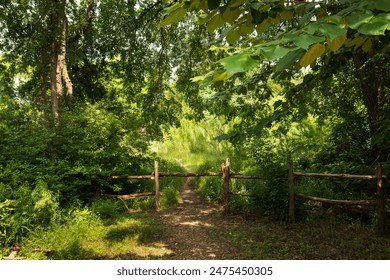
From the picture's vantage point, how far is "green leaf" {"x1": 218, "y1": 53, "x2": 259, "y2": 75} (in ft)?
4.02

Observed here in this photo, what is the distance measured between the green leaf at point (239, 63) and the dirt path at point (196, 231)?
445cm

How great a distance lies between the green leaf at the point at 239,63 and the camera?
4.02ft

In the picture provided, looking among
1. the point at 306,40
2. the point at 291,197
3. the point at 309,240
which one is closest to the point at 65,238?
the point at 309,240

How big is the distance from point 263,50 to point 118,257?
4.73 metres

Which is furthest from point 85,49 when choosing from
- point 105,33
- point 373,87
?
point 373,87

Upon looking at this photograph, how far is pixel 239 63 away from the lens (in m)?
1.26

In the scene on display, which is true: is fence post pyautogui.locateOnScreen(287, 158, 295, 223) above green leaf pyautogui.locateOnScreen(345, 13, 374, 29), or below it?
below

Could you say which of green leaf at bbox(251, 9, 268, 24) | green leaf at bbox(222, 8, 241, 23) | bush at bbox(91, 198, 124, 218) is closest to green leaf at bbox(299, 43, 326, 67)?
green leaf at bbox(251, 9, 268, 24)

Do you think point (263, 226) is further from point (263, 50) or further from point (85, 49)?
point (85, 49)

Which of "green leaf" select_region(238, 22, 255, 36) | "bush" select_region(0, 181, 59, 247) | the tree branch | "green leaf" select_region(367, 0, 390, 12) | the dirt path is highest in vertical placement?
the tree branch

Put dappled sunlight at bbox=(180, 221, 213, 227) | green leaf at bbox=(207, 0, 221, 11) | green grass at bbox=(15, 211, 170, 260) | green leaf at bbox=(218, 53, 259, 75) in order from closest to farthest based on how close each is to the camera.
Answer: green leaf at bbox=(218, 53, 259, 75) → green leaf at bbox=(207, 0, 221, 11) → green grass at bbox=(15, 211, 170, 260) → dappled sunlight at bbox=(180, 221, 213, 227)

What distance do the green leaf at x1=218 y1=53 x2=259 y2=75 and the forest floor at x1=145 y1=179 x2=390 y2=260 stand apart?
4451mm

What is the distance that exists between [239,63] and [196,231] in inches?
237

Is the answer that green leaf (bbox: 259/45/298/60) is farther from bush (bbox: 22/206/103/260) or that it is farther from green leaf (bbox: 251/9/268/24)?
bush (bbox: 22/206/103/260)
